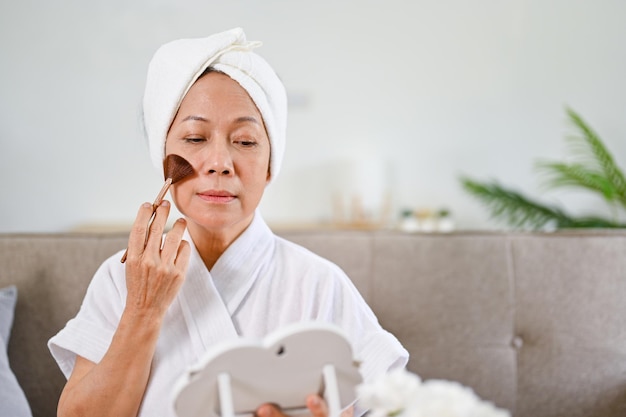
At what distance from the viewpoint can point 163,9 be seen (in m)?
3.93

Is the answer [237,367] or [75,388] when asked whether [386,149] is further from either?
[237,367]

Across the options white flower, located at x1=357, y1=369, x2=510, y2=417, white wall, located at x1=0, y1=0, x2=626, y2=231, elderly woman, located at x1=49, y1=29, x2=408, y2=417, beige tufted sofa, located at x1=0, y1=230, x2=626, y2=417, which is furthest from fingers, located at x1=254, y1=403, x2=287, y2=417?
white wall, located at x1=0, y1=0, x2=626, y2=231

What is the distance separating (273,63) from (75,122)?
45.9 inches

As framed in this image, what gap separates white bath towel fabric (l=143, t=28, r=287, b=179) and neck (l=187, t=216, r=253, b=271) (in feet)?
0.40

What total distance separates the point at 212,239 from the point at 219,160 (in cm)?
18

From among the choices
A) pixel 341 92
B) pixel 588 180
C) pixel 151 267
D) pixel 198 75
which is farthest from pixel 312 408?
pixel 341 92

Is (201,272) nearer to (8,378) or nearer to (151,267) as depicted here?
(151,267)

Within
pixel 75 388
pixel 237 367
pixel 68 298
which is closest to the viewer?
pixel 237 367

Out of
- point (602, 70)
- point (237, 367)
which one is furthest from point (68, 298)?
point (602, 70)

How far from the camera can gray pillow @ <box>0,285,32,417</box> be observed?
4.31ft

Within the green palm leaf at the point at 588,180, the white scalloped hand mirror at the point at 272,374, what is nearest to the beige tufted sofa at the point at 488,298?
the white scalloped hand mirror at the point at 272,374

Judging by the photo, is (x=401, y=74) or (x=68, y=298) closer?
(x=68, y=298)

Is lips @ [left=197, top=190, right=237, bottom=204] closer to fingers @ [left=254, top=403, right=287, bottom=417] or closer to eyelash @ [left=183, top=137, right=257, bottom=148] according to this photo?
eyelash @ [left=183, top=137, right=257, bottom=148]

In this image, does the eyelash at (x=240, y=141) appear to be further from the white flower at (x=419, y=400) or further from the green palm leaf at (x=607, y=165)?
the green palm leaf at (x=607, y=165)
